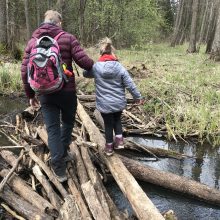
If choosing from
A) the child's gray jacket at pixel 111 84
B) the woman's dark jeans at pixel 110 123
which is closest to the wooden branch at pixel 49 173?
the woman's dark jeans at pixel 110 123

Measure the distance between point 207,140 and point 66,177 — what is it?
3.52 m

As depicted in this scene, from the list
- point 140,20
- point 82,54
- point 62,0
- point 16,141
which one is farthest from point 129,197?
point 140,20

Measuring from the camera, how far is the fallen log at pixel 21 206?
13.1 feet

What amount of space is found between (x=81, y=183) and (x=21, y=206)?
34.4 inches

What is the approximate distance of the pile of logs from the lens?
13.4ft

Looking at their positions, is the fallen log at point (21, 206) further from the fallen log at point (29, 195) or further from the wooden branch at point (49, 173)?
the wooden branch at point (49, 173)

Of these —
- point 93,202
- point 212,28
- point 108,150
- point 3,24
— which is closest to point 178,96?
point 108,150

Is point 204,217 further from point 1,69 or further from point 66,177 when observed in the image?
point 1,69

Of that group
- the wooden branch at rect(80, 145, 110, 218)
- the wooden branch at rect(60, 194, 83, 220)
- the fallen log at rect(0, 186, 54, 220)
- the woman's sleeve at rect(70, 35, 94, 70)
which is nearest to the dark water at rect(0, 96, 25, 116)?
the wooden branch at rect(80, 145, 110, 218)

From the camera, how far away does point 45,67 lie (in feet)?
13.6

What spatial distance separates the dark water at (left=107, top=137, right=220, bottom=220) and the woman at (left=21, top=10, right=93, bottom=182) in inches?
38.9

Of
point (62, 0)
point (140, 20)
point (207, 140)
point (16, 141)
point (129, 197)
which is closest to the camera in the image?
point (129, 197)

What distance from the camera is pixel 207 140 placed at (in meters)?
7.32

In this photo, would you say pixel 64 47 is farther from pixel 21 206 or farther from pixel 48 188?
pixel 21 206
